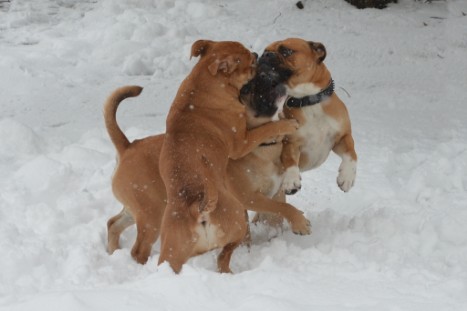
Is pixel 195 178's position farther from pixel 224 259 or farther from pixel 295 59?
pixel 295 59

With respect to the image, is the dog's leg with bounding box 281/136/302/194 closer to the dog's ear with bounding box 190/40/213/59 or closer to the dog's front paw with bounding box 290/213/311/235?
the dog's front paw with bounding box 290/213/311/235

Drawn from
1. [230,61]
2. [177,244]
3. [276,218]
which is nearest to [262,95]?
[230,61]

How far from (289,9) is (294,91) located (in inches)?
266

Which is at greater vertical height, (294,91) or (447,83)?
(294,91)

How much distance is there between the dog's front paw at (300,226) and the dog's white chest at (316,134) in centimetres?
54

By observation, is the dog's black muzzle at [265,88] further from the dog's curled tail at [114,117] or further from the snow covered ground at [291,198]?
the snow covered ground at [291,198]

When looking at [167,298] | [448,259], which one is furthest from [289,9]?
[167,298]

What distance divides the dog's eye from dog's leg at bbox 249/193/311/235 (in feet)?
3.54

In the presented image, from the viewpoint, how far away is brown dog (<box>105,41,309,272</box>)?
401 cm

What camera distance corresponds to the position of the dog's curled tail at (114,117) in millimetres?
4945

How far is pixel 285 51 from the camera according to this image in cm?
507

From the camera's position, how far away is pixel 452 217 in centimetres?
505

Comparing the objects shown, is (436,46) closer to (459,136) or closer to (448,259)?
(459,136)

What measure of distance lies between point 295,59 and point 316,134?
0.60 m
